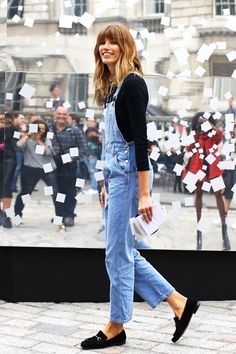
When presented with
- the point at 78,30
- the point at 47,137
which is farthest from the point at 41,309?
the point at 78,30

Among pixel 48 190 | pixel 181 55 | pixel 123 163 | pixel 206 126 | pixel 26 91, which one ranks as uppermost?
pixel 181 55

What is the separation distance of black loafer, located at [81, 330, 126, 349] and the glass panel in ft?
3.66

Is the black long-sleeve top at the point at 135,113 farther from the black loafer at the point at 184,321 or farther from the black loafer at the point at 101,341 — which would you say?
the black loafer at the point at 101,341

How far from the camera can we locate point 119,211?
439cm

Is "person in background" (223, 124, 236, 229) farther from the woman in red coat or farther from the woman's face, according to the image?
the woman's face

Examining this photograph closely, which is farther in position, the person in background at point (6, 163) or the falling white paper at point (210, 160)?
the falling white paper at point (210, 160)

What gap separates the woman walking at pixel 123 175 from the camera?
4.30 metres

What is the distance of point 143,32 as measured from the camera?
5.52 metres

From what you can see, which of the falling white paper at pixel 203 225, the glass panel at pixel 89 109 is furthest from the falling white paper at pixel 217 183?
the falling white paper at pixel 203 225

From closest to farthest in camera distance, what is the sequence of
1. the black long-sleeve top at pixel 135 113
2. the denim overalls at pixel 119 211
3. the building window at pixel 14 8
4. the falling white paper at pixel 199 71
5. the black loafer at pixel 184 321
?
1. the black long-sleeve top at pixel 135 113
2. the denim overalls at pixel 119 211
3. the black loafer at pixel 184 321
4. the building window at pixel 14 8
5. the falling white paper at pixel 199 71

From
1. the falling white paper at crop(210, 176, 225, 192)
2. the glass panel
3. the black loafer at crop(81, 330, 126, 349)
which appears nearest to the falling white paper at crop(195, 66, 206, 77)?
the glass panel

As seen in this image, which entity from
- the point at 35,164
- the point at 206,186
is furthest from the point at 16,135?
the point at 206,186

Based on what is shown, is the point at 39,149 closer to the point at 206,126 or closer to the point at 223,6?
the point at 206,126

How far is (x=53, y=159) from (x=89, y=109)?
1.44 feet
